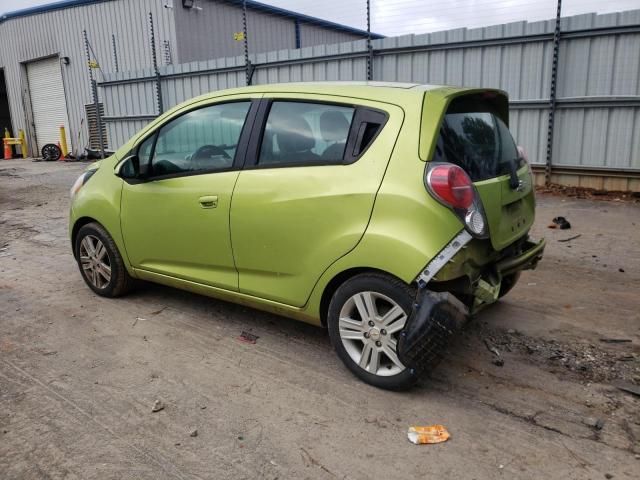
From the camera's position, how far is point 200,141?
161 inches

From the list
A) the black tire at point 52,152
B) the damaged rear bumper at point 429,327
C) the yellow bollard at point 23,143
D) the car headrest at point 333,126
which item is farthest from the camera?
the yellow bollard at point 23,143

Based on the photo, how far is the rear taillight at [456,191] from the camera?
295 cm

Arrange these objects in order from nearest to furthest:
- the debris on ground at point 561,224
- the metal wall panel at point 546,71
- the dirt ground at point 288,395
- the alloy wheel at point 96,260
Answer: the dirt ground at point 288,395, the alloy wheel at point 96,260, the debris on ground at point 561,224, the metal wall panel at point 546,71

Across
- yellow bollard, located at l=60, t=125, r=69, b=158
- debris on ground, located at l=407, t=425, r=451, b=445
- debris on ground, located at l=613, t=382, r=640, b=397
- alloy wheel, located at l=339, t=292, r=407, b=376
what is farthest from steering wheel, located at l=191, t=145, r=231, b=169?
yellow bollard, located at l=60, t=125, r=69, b=158

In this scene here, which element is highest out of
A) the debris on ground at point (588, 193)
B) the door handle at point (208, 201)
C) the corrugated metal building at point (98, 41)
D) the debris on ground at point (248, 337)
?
the corrugated metal building at point (98, 41)

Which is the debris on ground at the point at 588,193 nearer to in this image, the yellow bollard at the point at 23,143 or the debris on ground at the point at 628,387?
the debris on ground at the point at 628,387

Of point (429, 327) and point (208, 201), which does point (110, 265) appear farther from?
point (429, 327)

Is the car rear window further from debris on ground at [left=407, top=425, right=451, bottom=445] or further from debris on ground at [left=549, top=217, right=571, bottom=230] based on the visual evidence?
debris on ground at [left=549, top=217, right=571, bottom=230]

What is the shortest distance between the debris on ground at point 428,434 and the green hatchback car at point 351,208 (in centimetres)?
33

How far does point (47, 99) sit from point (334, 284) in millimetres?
22235

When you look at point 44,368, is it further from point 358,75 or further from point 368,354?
point 358,75

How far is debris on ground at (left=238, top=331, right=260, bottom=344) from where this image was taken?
156 inches

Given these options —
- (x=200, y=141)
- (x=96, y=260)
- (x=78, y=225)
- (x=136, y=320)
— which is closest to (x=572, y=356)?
(x=200, y=141)

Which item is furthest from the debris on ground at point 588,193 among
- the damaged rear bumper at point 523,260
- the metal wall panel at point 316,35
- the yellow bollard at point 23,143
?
the yellow bollard at point 23,143
